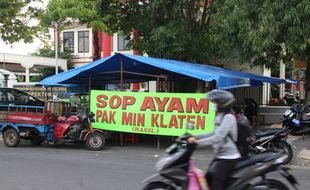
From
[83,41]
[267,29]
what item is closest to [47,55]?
[83,41]

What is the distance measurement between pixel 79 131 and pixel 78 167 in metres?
3.31

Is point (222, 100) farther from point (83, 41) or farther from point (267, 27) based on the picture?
point (83, 41)

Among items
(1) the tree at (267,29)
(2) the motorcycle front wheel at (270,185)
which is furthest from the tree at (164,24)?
(2) the motorcycle front wheel at (270,185)

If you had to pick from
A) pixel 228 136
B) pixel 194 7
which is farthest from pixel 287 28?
pixel 228 136

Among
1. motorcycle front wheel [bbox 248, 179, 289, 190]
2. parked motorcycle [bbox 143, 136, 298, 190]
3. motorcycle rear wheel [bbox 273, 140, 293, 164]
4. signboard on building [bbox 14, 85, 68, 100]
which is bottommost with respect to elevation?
Result: motorcycle rear wheel [bbox 273, 140, 293, 164]

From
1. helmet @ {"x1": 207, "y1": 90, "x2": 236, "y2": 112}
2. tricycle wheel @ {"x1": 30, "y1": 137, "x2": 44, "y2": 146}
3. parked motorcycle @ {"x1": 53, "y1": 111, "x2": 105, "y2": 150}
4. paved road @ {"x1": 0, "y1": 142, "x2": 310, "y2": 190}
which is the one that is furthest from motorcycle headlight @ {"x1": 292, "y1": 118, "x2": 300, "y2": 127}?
helmet @ {"x1": 207, "y1": 90, "x2": 236, "y2": 112}

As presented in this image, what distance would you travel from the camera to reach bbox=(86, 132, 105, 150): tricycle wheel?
13438 mm

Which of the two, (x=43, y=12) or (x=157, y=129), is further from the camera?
(x=43, y=12)

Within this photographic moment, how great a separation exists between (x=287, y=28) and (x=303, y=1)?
3.16 feet

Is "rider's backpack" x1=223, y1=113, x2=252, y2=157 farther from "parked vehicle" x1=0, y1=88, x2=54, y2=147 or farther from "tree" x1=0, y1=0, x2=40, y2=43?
"tree" x1=0, y1=0, x2=40, y2=43

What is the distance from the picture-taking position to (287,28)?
45.5 ft

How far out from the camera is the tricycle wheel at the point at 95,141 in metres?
13.4

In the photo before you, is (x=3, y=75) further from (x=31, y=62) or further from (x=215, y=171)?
(x=215, y=171)

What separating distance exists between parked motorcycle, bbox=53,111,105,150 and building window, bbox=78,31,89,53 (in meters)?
30.7
